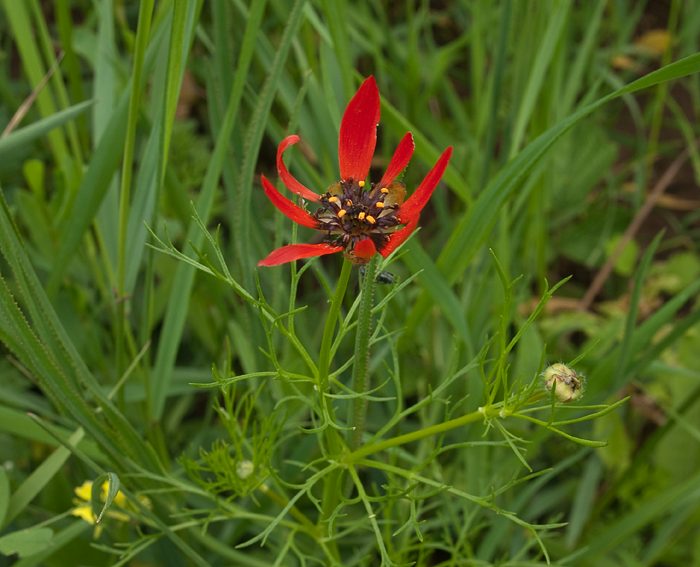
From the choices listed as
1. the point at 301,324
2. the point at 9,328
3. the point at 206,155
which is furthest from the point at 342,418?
the point at 206,155

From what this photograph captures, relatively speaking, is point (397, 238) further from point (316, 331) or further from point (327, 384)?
point (316, 331)

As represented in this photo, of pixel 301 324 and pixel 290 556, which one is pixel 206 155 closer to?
pixel 301 324

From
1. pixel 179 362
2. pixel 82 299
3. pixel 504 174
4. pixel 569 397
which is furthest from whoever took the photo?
pixel 179 362

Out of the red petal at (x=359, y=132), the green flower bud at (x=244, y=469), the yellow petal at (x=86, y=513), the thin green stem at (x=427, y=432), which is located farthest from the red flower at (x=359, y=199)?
the yellow petal at (x=86, y=513)

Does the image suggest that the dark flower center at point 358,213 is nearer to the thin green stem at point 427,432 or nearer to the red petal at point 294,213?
the red petal at point 294,213

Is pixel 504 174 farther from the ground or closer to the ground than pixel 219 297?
farther from the ground

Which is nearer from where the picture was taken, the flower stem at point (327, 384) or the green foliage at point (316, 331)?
the flower stem at point (327, 384)
